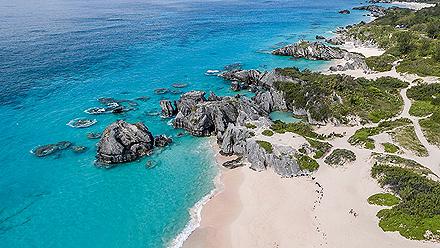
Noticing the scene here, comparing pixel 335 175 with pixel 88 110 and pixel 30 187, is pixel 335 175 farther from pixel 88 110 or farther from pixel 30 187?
pixel 88 110

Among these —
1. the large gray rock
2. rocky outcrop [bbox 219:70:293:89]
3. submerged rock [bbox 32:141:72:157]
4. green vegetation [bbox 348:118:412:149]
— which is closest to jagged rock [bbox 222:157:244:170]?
the large gray rock

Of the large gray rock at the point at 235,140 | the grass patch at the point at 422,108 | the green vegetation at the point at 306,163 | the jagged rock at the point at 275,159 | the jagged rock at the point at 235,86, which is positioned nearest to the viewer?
the green vegetation at the point at 306,163

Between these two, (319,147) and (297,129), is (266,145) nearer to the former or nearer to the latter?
(319,147)

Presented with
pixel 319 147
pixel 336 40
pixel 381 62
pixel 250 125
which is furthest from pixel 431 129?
pixel 336 40

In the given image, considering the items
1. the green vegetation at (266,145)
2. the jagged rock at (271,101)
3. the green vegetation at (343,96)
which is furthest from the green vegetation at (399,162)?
the jagged rock at (271,101)

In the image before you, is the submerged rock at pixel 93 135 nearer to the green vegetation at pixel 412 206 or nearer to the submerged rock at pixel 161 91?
the submerged rock at pixel 161 91

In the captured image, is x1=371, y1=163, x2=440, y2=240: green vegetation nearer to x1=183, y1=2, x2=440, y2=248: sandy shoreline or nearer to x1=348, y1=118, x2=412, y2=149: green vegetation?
x1=183, y1=2, x2=440, y2=248: sandy shoreline
